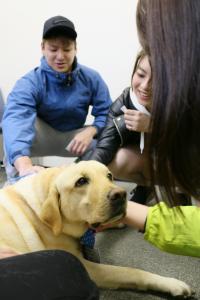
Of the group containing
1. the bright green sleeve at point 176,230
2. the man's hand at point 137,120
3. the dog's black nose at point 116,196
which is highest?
the man's hand at point 137,120

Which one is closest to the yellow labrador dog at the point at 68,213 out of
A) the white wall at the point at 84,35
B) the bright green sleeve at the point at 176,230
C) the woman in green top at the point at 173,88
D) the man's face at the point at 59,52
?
the bright green sleeve at the point at 176,230

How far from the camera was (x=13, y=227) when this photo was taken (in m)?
1.09

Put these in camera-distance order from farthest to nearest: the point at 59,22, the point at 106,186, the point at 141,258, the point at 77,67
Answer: the point at 77,67
the point at 59,22
the point at 141,258
the point at 106,186

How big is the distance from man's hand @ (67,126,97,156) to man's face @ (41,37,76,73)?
14.5 inches

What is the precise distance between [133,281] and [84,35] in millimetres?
2020

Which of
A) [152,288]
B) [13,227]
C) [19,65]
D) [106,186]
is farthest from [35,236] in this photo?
[19,65]

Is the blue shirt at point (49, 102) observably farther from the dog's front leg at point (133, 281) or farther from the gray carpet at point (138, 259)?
the dog's front leg at point (133, 281)

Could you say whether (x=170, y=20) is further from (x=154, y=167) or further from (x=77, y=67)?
(x=77, y=67)

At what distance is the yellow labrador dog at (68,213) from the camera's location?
1065 millimetres

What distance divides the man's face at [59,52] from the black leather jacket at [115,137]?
15.2 inches

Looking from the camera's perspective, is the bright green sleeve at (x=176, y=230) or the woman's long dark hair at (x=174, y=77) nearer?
the woman's long dark hair at (x=174, y=77)

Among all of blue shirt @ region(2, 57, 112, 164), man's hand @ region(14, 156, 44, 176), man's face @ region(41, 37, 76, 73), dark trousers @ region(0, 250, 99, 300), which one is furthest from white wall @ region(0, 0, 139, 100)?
dark trousers @ region(0, 250, 99, 300)

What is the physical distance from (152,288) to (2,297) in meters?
0.65

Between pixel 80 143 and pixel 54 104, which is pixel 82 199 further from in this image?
pixel 54 104
